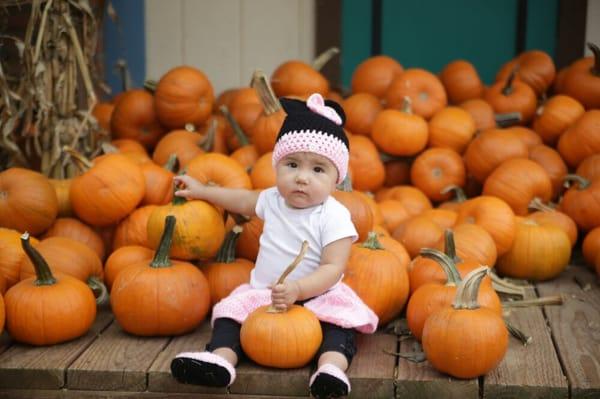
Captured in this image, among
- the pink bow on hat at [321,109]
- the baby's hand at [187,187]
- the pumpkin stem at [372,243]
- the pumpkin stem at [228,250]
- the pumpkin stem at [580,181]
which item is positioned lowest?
the pumpkin stem at [228,250]

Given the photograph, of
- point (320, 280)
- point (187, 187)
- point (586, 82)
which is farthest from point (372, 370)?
point (586, 82)

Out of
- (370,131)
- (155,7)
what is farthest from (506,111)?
(155,7)

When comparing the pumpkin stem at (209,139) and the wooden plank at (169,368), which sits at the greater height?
the pumpkin stem at (209,139)

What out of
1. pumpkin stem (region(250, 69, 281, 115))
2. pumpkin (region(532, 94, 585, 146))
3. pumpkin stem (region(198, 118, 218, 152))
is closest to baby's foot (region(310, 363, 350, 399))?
pumpkin stem (region(250, 69, 281, 115))

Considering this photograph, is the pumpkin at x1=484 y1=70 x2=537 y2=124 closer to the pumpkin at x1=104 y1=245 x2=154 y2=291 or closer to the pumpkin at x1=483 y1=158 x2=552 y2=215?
the pumpkin at x1=483 y1=158 x2=552 y2=215

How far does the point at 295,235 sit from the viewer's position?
3.29m

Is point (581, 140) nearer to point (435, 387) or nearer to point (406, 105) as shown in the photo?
point (406, 105)

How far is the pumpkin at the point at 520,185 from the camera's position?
4.40 meters

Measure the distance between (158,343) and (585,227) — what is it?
7.70 ft

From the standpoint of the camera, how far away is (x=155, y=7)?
6.03m

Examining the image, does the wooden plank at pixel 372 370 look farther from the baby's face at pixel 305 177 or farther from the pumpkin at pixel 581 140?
the pumpkin at pixel 581 140

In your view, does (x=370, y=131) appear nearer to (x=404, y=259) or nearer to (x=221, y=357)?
(x=404, y=259)

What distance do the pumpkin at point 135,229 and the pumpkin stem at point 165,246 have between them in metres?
0.51

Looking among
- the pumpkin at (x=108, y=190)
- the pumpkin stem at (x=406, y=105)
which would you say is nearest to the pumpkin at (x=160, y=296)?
the pumpkin at (x=108, y=190)
